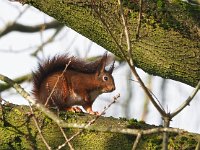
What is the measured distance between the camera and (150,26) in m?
3.02

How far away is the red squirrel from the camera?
367cm

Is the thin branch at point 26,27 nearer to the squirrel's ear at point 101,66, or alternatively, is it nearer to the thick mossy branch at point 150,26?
the squirrel's ear at point 101,66

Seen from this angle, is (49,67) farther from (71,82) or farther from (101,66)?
(101,66)

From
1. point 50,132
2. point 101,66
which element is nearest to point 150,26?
point 50,132

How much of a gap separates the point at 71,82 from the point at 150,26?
934 millimetres

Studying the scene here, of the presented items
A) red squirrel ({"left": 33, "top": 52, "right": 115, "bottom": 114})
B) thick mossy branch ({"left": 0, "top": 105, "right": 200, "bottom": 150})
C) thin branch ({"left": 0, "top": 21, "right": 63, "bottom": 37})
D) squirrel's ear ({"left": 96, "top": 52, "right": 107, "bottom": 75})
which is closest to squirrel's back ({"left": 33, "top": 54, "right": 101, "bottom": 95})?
red squirrel ({"left": 33, "top": 52, "right": 115, "bottom": 114})

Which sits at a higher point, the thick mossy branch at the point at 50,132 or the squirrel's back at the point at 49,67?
the squirrel's back at the point at 49,67

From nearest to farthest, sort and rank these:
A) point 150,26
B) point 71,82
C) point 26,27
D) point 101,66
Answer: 1. point 150,26
2. point 71,82
3. point 101,66
4. point 26,27

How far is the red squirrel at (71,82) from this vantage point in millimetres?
3668

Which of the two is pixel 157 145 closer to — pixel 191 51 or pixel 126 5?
pixel 191 51

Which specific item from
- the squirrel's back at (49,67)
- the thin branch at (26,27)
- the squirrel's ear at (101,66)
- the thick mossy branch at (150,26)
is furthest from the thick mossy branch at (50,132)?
the thin branch at (26,27)

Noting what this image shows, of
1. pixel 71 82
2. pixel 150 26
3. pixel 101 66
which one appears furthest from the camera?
pixel 101 66

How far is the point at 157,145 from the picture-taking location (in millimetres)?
2934

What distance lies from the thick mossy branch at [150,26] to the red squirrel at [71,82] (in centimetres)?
49
